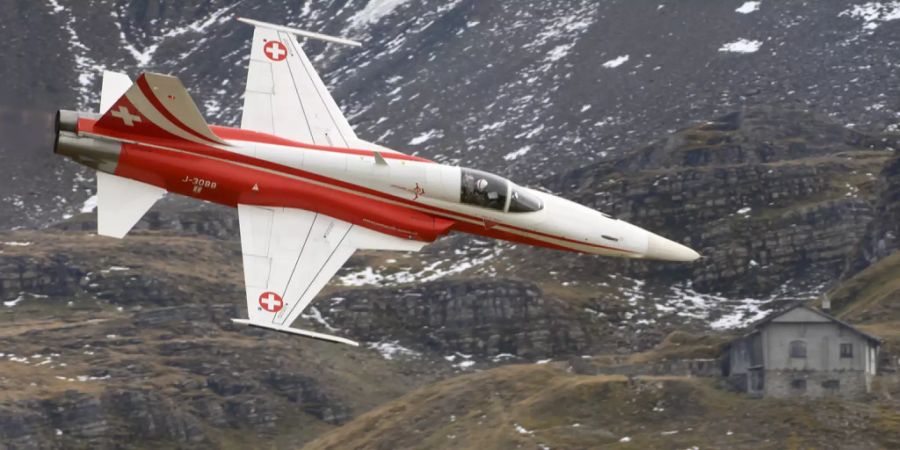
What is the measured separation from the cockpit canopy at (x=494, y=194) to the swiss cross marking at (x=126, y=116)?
13.8 metres

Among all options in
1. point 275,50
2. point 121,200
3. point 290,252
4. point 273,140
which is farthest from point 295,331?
point 275,50

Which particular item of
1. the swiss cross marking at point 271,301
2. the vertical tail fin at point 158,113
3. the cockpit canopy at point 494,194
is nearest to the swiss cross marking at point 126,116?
A: the vertical tail fin at point 158,113

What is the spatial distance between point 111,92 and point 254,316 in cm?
1093

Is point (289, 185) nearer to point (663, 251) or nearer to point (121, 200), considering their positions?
point (121, 200)

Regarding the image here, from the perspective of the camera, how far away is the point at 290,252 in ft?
289

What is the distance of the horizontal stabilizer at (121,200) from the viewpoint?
8644 centimetres

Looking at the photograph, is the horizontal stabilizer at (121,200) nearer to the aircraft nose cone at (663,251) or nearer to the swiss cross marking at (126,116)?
the swiss cross marking at (126,116)

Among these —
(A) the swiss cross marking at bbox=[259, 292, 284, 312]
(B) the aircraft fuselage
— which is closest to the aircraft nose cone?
(B) the aircraft fuselage

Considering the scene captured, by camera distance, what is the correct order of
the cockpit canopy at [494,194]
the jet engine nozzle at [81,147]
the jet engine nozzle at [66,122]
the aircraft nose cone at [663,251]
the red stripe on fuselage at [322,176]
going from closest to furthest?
1. the jet engine nozzle at [66,122]
2. the jet engine nozzle at [81,147]
3. the red stripe on fuselage at [322,176]
4. the cockpit canopy at [494,194]
5. the aircraft nose cone at [663,251]

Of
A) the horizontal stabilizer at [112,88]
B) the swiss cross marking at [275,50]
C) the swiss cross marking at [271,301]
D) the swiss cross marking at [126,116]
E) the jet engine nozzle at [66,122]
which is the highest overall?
the swiss cross marking at [275,50]

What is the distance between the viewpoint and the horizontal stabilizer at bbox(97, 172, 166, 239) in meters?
86.4

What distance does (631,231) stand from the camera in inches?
3743

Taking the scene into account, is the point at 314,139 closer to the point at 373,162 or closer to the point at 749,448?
the point at 373,162

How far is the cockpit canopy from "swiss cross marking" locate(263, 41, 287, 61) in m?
9.42
